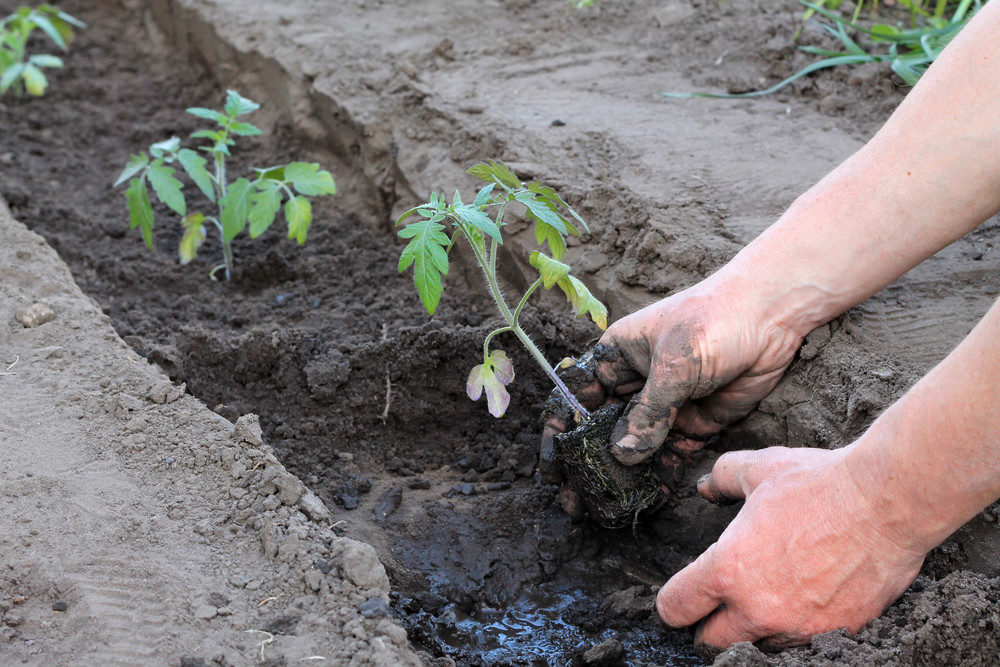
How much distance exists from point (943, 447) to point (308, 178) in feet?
7.47

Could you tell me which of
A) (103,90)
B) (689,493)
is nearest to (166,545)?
(689,493)

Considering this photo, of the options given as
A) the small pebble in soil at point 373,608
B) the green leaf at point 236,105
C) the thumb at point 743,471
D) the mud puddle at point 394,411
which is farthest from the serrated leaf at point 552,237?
the green leaf at point 236,105

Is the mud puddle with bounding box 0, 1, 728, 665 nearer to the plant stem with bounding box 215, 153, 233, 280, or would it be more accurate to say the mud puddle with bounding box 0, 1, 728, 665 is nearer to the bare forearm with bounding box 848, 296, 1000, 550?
the plant stem with bounding box 215, 153, 233, 280

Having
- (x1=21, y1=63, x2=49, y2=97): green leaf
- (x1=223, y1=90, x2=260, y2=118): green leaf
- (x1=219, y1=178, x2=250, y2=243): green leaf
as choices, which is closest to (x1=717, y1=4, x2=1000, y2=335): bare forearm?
(x1=219, y1=178, x2=250, y2=243): green leaf

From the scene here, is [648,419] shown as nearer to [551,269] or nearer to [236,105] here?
[551,269]

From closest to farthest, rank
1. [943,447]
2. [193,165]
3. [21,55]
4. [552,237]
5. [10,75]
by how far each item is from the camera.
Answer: [943,447] < [552,237] < [193,165] < [10,75] < [21,55]

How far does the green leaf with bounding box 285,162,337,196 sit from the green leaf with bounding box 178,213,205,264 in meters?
0.52

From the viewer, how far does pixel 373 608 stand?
1.83 meters

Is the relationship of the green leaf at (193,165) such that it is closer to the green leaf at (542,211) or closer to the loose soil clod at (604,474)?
the green leaf at (542,211)

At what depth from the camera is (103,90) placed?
16.9 ft

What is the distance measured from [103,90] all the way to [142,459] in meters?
3.66

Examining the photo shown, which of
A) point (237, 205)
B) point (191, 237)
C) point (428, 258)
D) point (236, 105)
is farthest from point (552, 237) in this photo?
point (191, 237)

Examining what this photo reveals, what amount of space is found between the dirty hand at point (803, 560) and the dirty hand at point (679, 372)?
34 centimetres

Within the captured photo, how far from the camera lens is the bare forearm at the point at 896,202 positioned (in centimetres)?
207
